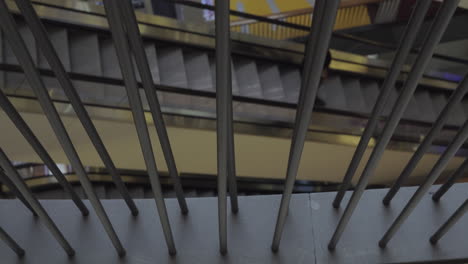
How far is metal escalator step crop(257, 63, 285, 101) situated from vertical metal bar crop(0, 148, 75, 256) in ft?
14.6

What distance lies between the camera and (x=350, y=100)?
691 centimetres

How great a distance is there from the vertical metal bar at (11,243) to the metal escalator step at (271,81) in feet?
14.6

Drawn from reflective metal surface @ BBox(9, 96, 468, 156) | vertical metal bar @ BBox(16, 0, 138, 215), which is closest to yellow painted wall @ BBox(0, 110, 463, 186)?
reflective metal surface @ BBox(9, 96, 468, 156)

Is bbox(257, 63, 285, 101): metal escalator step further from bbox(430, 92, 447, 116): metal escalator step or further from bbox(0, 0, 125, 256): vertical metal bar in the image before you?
bbox(0, 0, 125, 256): vertical metal bar

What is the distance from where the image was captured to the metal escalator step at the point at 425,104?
23.8ft

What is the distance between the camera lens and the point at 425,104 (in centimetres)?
766

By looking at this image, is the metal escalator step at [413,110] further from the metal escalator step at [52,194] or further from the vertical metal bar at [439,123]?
the metal escalator step at [52,194]

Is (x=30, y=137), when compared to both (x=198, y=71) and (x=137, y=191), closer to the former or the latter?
(x=198, y=71)

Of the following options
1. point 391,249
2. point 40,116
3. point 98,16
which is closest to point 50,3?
point 98,16

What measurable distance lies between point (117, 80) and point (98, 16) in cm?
158

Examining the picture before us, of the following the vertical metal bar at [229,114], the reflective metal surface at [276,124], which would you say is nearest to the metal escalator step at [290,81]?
the reflective metal surface at [276,124]

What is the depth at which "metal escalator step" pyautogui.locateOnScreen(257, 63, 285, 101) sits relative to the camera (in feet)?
20.5

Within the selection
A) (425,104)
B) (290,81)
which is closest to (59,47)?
(290,81)

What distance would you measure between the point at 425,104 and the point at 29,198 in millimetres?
7044
